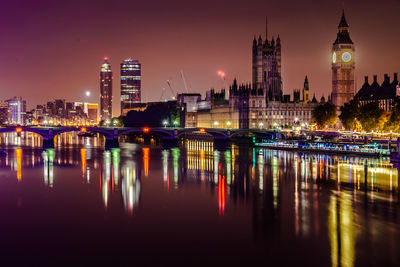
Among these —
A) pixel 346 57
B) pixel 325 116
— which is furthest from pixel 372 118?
pixel 346 57

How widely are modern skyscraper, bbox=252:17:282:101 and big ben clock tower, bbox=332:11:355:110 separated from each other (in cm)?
2119

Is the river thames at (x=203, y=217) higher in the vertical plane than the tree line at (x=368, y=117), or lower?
lower

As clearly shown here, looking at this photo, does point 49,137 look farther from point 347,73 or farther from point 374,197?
point 347,73

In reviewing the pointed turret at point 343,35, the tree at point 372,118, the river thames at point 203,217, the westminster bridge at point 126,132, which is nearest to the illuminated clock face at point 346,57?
the pointed turret at point 343,35

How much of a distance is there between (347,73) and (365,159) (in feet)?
266

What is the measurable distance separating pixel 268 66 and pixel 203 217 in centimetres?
13070

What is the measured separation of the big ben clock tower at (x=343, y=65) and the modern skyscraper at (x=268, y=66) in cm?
2119

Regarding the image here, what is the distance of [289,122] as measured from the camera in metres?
142

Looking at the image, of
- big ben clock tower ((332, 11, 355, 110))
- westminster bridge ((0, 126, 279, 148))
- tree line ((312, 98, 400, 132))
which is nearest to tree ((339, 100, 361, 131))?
tree line ((312, 98, 400, 132))

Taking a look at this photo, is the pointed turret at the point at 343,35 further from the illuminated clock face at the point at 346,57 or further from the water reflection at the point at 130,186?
the water reflection at the point at 130,186

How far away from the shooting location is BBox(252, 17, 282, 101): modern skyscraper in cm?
15112

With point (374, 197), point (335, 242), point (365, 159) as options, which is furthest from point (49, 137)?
point (335, 242)

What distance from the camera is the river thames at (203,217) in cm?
2083

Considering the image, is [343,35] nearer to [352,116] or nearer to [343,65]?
[343,65]
